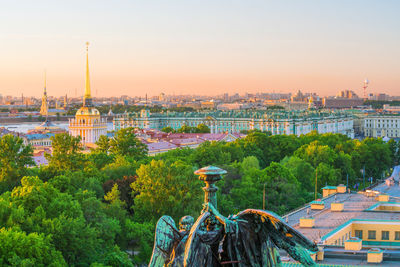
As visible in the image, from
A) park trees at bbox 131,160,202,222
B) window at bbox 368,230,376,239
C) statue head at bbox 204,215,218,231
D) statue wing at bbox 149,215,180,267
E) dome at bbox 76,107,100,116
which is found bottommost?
window at bbox 368,230,376,239

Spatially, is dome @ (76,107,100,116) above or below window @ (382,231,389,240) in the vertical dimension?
above

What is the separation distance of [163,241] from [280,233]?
1.64 meters

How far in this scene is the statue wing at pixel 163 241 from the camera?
8.43 metres

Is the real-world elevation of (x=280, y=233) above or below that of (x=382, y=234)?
above

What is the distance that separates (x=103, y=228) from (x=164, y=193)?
7.41 metres

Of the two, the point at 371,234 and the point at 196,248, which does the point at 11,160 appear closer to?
the point at 371,234

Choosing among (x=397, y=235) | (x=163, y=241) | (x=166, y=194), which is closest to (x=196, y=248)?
(x=163, y=241)

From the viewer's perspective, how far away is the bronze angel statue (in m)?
7.76

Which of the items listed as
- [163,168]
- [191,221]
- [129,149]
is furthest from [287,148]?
[191,221]

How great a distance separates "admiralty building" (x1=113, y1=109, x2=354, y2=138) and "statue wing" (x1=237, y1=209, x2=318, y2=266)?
11617 cm

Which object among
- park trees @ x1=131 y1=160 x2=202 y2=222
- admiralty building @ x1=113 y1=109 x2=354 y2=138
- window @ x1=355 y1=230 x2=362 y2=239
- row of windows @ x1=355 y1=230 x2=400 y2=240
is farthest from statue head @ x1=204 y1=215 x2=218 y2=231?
admiralty building @ x1=113 y1=109 x2=354 y2=138

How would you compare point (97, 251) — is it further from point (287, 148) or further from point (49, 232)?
point (287, 148)

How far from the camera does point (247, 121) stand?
442 ft

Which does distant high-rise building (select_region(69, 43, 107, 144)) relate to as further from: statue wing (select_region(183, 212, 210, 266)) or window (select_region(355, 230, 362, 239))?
statue wing (select_region(183, 212, 210, 266))
